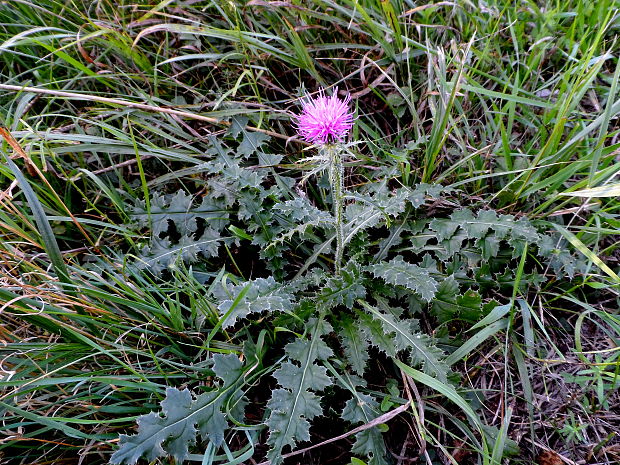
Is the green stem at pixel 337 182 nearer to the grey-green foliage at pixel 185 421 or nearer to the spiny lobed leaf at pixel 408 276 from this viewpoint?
the spiny lobed leaf at pixel 408 276

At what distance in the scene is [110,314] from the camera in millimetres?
2076

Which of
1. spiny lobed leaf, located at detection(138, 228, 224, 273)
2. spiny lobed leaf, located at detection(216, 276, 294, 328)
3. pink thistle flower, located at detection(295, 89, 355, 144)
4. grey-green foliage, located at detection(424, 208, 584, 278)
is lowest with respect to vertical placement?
grey-green foliage, located at detection(424, 208, 584, 278)

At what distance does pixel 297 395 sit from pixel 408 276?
2.39 feet

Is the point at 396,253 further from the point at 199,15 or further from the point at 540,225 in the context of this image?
the point at 199,15

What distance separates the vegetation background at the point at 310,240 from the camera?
199cm

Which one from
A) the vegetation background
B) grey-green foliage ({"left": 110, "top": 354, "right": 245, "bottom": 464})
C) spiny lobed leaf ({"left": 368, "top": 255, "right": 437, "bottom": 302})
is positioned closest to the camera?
grey-green foliage ({"left": 110, "top": 354, "right": 245, "bottom": 464})

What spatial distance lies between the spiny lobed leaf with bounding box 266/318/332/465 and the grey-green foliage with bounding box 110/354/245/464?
18cm

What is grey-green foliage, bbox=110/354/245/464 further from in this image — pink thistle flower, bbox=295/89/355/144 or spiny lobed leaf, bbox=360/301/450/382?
pink thistle flower, bbox=295/89/355/144

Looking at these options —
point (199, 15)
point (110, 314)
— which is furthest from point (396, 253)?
point (199, 15)

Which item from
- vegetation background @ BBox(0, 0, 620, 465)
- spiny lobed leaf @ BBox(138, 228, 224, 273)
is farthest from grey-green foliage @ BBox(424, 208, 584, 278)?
spiny lobed leaf @ BBox(138, 228, 224, 273)

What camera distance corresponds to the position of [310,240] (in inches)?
104

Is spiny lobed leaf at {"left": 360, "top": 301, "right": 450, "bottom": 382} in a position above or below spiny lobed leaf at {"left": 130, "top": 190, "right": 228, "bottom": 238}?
below

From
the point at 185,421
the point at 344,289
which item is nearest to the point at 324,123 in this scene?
the point at 344,289

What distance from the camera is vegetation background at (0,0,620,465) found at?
78.3 inches
